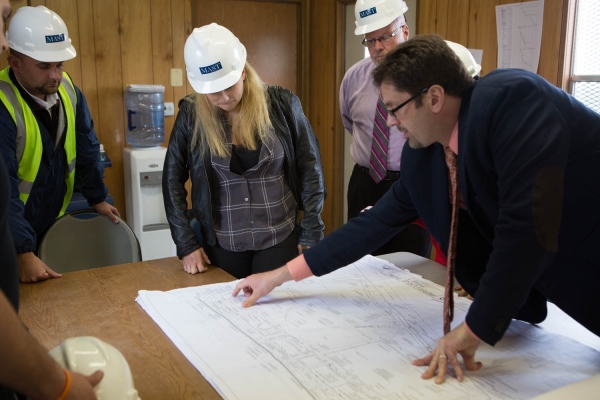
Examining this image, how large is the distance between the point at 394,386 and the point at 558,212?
46 cm

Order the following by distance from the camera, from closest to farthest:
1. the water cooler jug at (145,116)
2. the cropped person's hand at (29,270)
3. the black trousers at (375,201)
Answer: the cropped person's hand at (29,270) → the black trousers at (375,201) → the water cooler jug at (145,116)

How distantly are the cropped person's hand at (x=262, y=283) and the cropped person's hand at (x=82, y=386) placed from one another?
71 cm

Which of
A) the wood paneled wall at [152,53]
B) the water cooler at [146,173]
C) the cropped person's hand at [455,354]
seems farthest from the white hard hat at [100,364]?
the water cooler at [146,173]

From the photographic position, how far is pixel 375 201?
8.50 feet

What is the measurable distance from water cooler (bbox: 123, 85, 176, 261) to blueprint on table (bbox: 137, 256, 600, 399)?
2460mm

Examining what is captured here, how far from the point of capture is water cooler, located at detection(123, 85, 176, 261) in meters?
4.00

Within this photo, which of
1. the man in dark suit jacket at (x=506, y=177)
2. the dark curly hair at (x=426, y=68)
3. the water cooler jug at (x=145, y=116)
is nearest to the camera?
the man in dark suit jacket at (x=506, y=177)

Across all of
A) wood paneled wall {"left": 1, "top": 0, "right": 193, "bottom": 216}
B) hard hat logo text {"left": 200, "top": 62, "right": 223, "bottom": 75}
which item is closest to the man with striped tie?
hard hat logo text {"left": 200, "top": 62, "right": 223, "bottom": 75}

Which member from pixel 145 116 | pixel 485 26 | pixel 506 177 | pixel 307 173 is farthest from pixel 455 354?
pixel 145 116

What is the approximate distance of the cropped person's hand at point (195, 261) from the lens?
1.87 meters

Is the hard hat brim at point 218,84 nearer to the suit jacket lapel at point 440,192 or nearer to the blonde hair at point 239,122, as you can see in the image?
the blonde hair at point 239,122

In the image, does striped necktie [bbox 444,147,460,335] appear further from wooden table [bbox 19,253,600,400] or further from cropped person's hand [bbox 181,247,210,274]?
cropped person's hand [bbox 181,247,210,274]

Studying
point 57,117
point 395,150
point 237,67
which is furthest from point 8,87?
point 395,150

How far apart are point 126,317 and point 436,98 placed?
945mm
